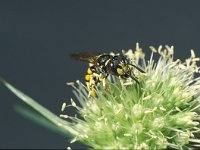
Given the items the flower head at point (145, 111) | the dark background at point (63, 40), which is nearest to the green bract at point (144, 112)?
the flower head at point (145, 111)

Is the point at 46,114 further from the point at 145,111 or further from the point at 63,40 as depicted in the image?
the point at 63,40

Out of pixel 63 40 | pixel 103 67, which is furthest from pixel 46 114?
pixel 63 40

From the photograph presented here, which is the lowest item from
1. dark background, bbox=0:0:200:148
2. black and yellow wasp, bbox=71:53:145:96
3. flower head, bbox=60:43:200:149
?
flower head, bbox=60:43:200:149

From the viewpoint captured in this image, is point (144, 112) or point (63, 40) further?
point (63, 40)

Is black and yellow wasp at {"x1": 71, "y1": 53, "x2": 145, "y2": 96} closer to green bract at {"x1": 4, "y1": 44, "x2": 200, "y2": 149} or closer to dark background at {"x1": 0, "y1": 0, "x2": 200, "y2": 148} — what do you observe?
green bract at {"x1": 4, "y1": 44, "x2": 200, "y2": 149}

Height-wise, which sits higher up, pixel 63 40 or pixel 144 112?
pixel 63 40

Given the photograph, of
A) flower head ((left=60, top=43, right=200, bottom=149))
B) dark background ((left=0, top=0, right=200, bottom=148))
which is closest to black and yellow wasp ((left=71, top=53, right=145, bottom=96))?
flower head ((left=60, top=43, right=200, bottom=149))
